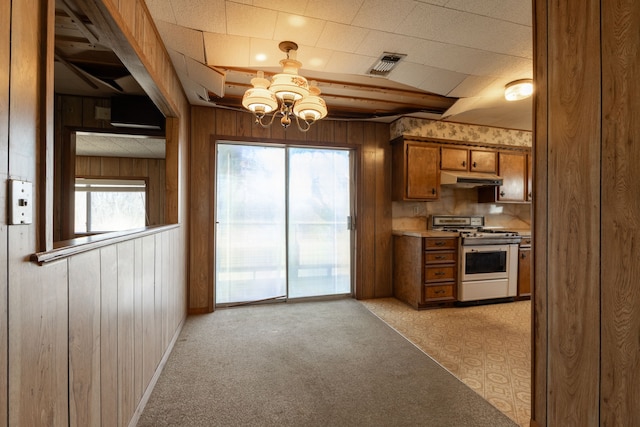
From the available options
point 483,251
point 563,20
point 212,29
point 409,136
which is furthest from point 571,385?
point 409,136

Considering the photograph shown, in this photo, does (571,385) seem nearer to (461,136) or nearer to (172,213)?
(172,213)

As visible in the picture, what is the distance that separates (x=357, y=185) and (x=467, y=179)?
4.95ft

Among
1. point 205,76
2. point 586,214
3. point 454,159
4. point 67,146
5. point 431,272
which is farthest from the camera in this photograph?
point 454,159

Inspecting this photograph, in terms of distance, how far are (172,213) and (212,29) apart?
63.6 inches

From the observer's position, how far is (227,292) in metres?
3.71

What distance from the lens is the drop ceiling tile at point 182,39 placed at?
2010 mm

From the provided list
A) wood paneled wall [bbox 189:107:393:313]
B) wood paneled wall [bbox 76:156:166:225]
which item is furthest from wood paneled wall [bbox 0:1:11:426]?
wood paneled wall [bbox 76:156:166:225]

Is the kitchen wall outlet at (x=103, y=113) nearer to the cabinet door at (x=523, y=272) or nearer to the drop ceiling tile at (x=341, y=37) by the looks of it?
the drop ceiling tile at (x=341, y=37)

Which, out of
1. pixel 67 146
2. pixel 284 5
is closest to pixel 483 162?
pixel 284 5

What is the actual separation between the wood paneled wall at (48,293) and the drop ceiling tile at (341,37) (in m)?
1.17

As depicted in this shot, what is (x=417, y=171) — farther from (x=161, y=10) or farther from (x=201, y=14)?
(x=161, y=10)

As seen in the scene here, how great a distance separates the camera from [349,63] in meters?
2.47

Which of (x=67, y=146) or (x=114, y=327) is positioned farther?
(x=67, y=146)

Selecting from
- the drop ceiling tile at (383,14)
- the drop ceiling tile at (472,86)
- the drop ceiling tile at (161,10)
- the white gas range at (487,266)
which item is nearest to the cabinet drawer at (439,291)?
the white gas range at (487,266)
